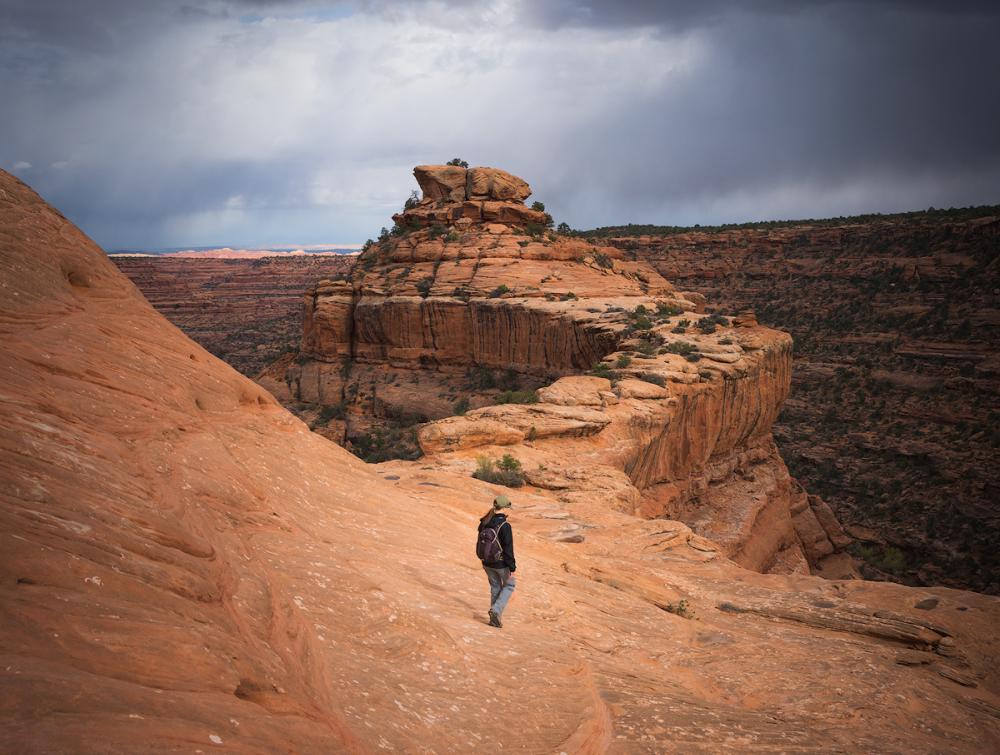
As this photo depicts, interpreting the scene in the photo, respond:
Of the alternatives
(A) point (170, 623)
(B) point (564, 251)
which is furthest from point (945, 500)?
(A) point (170, 623)

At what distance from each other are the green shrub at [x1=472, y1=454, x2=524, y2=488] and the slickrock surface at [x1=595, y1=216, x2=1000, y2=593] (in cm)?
2532

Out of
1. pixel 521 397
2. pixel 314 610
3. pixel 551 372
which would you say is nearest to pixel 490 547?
pixel 314 610

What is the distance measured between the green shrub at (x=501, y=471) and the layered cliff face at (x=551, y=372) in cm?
47

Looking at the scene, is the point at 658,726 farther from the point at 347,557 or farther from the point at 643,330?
the point at 643,330

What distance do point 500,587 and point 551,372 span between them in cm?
2642

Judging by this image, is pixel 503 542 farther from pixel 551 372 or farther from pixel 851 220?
pixel 851 220

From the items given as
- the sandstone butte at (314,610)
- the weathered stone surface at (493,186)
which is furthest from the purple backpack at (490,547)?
the weathered stone surface at (493,186)

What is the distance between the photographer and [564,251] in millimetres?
39812

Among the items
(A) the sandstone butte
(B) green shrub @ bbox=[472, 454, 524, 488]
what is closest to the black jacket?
(A) the sandstone butte

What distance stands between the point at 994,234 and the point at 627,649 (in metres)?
59.2

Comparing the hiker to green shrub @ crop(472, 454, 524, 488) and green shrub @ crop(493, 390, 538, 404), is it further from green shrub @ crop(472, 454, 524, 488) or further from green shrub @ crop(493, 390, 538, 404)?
green shrub @ crop(493, 390, 538, 404)

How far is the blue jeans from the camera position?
7156mm

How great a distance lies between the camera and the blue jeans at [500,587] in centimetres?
716

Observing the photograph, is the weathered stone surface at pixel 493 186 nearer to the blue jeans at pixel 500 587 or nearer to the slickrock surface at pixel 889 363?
the slickrock surface at pixel 889 363
